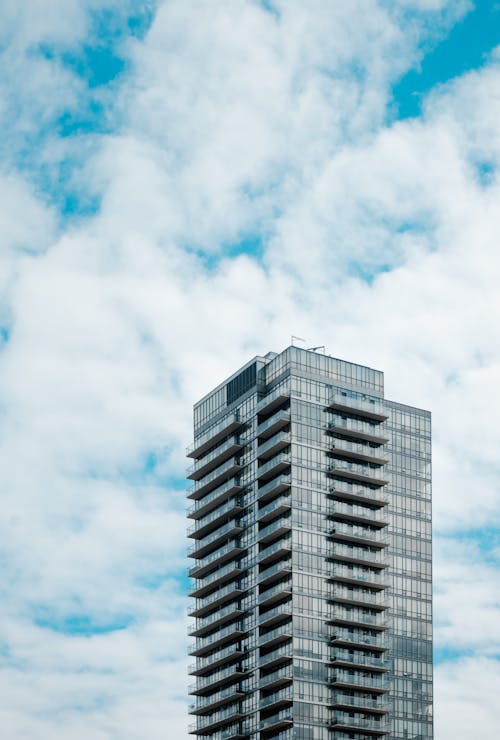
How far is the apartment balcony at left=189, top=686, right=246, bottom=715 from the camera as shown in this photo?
602 ft

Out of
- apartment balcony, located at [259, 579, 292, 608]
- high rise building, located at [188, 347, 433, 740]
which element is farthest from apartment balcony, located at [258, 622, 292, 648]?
apartment balcony, located at [259, 579, 292, 608]

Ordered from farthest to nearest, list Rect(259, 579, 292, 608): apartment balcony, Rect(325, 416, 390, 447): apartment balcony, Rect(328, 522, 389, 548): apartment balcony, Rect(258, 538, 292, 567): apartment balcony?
Rect(325, 416, 390, 447): apartment balcony < Rect(328, 522, 389, 548): apartment balcony < Rect(258, 538, 292, 567): apartment balcony < Rect(259, 579, 292, 608): apartment balcony

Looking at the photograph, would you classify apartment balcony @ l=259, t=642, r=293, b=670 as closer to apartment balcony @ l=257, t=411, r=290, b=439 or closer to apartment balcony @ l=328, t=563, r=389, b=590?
apartment balcony @ l=328, t=563, r=389, b=590

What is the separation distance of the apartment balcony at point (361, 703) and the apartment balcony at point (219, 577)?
22998 mm

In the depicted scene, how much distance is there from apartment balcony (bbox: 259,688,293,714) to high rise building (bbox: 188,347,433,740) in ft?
0.64

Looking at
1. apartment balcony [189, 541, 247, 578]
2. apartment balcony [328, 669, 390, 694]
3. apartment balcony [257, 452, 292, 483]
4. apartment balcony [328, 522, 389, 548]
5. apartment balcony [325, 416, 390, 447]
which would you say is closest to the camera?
apartment balcony [328, 669, 390, 694]

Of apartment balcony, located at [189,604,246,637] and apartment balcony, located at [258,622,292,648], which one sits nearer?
apartment balcony, located at [258,622,292,648]

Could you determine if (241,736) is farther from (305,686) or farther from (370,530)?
(370,530)

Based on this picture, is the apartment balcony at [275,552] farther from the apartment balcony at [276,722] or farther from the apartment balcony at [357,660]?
the apartment balcony at [276,722]

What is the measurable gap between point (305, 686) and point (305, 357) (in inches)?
1822

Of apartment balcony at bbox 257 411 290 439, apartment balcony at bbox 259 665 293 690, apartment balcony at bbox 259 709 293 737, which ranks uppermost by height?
apartment balcony at bbox 257 411 290 439

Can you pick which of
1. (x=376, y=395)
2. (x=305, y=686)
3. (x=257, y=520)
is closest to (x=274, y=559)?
(x=257, y=520)

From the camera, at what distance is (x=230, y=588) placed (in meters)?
189

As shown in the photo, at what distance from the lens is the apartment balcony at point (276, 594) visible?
178250 millimetres
